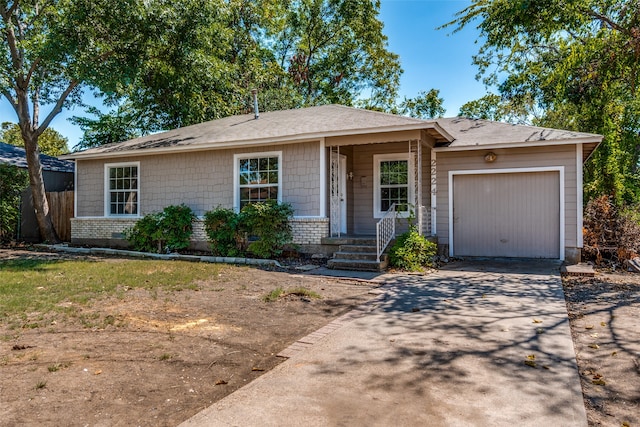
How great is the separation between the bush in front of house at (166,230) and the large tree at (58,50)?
3715 millimetres

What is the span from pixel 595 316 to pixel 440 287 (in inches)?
93.1

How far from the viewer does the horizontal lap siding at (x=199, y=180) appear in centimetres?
1075

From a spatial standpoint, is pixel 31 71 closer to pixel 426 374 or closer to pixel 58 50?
pixel 58 50

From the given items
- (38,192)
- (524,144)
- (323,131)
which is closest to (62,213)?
(38,192)

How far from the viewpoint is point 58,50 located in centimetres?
1112

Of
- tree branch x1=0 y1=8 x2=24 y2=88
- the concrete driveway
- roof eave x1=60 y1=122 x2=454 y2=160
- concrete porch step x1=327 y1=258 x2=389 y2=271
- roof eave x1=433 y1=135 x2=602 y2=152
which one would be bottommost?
the concrete driveway

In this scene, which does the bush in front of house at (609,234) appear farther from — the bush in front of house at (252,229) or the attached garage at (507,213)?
the bush in front of house at (252,229)

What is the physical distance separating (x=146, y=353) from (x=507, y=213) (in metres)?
9.45

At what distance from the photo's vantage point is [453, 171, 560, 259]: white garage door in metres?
10.5

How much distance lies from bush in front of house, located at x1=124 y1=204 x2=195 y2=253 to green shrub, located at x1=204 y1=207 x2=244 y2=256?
3.26 feet

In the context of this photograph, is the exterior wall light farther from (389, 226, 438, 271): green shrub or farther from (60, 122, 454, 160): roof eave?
(389, 226, 438, 271): green shrub

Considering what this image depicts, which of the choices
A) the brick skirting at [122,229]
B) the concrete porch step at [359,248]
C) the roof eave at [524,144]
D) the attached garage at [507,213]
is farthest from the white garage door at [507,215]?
the brick skirting at [122,229]

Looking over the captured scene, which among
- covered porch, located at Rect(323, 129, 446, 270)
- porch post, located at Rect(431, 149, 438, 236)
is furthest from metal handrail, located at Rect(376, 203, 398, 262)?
porch post, located at Rect(431, 149, 438, 236)

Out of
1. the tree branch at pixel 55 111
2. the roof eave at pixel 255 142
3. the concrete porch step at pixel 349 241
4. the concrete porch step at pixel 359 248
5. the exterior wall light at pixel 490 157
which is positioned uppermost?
the tree branch at pixel 55 111
